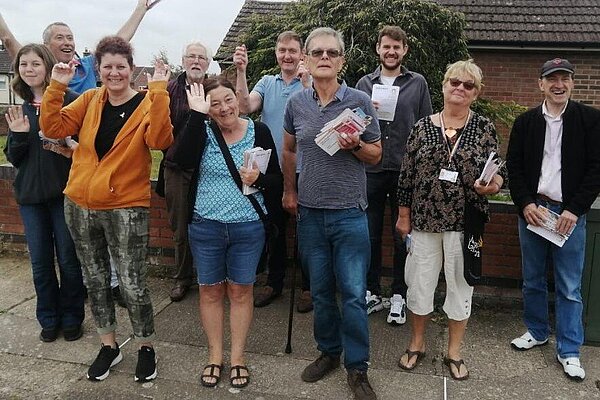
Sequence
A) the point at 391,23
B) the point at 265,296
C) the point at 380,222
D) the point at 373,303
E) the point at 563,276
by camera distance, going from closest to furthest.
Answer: the point at 563,276 < the point at 380,222 < the point at 373,303 < the point at 265,296 < the point at 391,23

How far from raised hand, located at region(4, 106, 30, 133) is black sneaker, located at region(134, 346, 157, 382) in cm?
164

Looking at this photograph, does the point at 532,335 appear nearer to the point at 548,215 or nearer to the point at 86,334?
the point at 548,215

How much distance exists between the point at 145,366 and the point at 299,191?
57.2 inches

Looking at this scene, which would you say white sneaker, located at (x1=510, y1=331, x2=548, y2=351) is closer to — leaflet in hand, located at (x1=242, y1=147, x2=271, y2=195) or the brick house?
leaflet in hand, located at (x1=242, y1=147, x2=271, y2=195)

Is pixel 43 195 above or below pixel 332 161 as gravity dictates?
below

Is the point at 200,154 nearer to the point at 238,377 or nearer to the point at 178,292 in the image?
the point at 238,377

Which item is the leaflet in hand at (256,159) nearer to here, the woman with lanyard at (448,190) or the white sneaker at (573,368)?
the woman with lanyard at (448,190)

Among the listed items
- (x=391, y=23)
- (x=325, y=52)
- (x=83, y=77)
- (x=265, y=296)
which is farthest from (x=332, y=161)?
(x=391, y=23)

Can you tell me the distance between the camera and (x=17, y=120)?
344cm

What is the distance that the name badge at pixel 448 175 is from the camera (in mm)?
3086

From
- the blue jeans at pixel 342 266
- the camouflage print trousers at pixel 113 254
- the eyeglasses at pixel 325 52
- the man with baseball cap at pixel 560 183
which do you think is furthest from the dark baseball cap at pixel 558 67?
the camouflage print trousers at pixel 113 254

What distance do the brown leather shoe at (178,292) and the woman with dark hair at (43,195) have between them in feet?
2.67

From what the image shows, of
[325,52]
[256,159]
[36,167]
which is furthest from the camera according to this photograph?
[36,167]

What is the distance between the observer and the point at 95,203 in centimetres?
304
